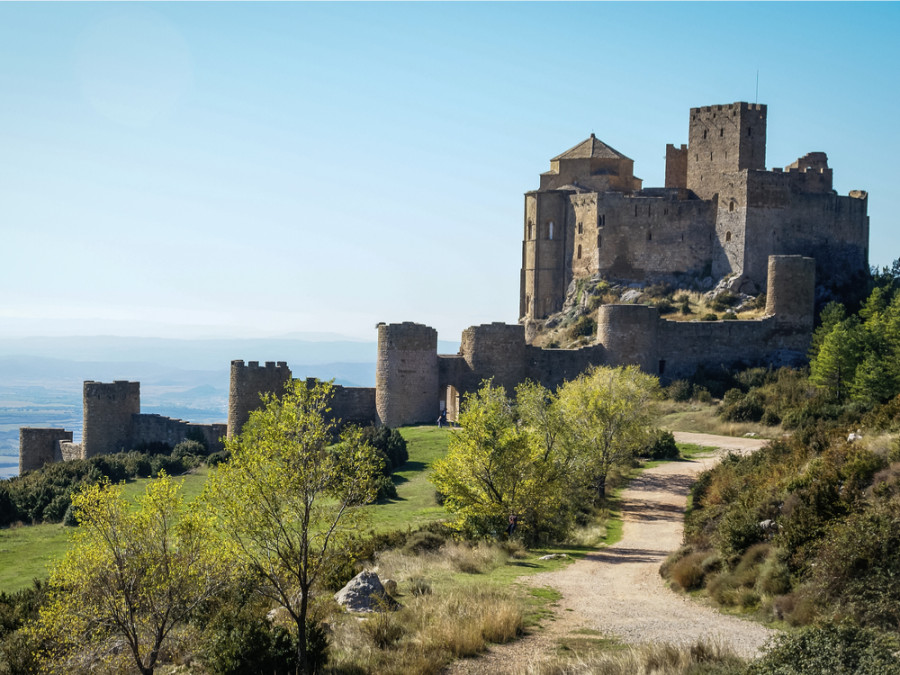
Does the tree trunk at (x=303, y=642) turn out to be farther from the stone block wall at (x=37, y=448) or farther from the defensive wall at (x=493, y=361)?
the stone block wall at (x=37, y=448)

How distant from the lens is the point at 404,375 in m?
40.7

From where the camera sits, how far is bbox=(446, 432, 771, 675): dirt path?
528 inches

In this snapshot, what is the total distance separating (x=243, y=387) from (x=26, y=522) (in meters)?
10.2

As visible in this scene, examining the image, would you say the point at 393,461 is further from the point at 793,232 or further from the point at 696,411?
the point at 793,232

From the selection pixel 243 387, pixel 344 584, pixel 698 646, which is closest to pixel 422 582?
pixel 344 584

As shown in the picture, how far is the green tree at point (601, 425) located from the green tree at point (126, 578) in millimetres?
13165

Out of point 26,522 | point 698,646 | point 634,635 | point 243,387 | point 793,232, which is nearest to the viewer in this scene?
point 698,646

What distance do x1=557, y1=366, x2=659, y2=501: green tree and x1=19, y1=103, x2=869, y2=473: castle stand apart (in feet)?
32.0

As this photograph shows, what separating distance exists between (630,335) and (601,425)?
13569 millimetres

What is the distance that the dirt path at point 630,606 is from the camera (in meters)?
13.4

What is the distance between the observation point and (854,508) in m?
15.7

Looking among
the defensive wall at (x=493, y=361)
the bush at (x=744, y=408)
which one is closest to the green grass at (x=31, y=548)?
the defensive wall at (x=493, y=361)

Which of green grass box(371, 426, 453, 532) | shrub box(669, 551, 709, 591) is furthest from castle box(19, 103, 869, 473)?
shrub box(669, 551, 709, 591)

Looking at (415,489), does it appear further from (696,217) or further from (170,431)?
(696,217)
